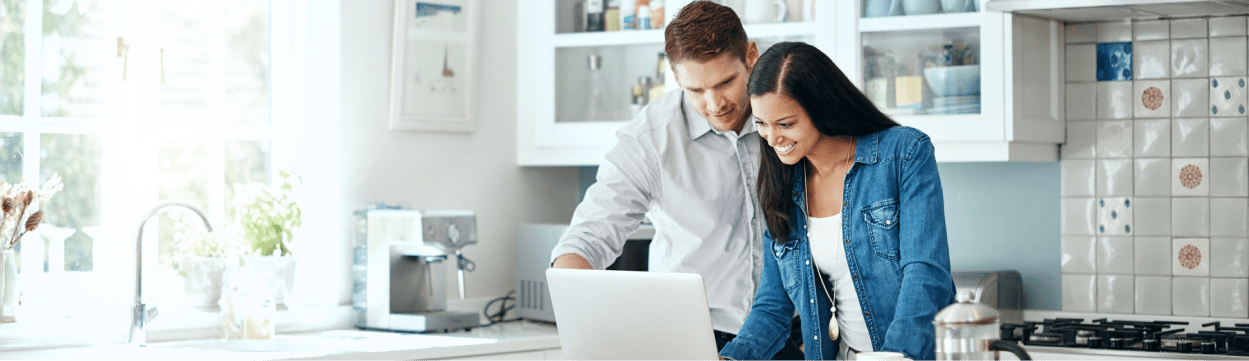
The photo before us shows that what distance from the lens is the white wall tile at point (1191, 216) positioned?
2818 mm

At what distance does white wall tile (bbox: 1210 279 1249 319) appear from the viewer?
2781mm

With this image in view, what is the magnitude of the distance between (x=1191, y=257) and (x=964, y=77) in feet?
2.41

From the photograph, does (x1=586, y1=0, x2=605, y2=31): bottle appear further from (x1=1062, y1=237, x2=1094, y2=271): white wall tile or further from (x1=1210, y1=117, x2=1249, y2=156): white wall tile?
(x1=1210, y1=117, x2=1249, y2=156): white wall tile

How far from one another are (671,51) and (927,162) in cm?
48

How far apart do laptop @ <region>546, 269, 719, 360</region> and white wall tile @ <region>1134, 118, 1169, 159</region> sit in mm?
1850

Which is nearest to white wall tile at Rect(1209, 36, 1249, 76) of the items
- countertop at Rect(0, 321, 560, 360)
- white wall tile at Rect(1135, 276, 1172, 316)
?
white wall tile at Rect(1135, 276, 1172, 316)

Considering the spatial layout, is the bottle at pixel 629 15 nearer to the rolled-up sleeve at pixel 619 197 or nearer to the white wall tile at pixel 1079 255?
the rolled-up sleeve at pixel 619 197

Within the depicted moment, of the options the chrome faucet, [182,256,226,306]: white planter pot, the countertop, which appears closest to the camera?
the countertop

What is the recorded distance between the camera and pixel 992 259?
3.05m

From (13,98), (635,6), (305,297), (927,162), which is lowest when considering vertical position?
(305,297)

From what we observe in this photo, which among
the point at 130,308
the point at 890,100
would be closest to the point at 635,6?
the point at 890,100

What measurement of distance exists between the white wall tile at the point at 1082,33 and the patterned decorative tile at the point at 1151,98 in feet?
0.52

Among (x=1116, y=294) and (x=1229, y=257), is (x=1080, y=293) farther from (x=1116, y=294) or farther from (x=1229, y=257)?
(x=1229, y=257)

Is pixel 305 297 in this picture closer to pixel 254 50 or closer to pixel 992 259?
pixel 254 50
